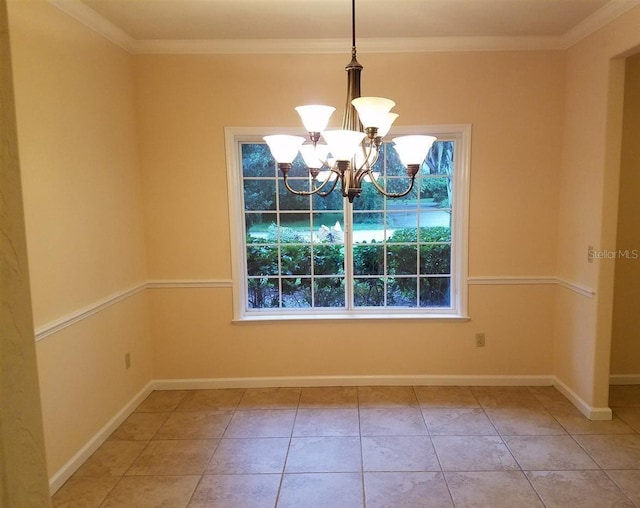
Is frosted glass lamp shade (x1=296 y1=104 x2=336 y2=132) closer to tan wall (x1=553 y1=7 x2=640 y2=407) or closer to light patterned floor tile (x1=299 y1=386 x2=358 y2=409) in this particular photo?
tan wall (x1=553 y1=7 x2=640 y2=407)

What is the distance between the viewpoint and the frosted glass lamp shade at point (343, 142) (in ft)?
5.10

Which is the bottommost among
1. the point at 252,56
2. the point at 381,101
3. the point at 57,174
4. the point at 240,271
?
the point at 240,271

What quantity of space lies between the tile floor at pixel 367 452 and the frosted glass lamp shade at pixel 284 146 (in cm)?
174

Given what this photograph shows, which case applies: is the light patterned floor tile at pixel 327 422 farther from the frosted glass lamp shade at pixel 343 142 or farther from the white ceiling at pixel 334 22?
the white ceiling at pixel 334 22

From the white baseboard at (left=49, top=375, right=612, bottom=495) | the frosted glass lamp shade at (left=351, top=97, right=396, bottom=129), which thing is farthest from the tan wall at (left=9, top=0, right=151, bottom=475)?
the frosted glass lamp shade at (left=351, top=97, right=396, bottom=129)

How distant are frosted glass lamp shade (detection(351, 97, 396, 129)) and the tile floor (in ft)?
6.11

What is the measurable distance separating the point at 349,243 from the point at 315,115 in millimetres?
1769

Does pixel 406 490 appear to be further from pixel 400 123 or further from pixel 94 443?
pixel 400 123

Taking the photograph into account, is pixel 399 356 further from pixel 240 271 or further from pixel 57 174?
pixel 57 174

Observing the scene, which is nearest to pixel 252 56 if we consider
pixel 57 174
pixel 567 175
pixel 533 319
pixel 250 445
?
pixel 57 174

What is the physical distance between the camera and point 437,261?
340cm

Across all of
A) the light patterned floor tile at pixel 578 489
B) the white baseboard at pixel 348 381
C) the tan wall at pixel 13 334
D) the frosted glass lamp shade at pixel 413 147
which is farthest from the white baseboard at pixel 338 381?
the tan wall at pixel 13 334

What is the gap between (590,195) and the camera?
2777 mm

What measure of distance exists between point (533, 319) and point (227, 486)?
2608mm
